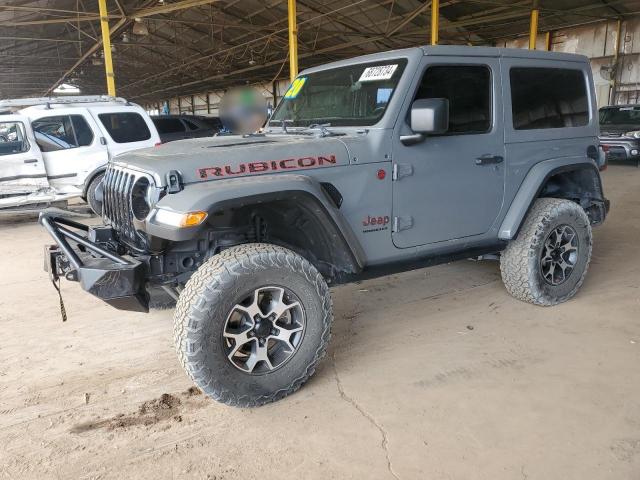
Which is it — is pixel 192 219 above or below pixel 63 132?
below

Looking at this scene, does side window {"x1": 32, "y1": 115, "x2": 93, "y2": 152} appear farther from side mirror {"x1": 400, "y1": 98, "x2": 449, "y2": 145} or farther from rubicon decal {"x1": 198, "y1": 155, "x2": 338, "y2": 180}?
side mirror {"x1": 400, "y1": 98, "x2": 449, "y2": 145}

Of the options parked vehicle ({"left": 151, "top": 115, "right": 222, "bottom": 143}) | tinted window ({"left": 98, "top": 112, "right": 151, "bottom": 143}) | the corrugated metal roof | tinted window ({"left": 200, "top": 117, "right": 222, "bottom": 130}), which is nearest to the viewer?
tinted window ({"left": 98, "top": 112, "right": 151, "bottom": 143})

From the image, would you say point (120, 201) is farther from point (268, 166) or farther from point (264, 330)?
point (264, 330)

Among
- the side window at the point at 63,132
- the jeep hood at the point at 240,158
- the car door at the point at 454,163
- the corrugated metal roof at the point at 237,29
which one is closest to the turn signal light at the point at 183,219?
the jeep hood at the point at 240,158

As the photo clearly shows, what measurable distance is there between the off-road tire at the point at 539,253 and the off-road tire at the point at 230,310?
1.75 meters

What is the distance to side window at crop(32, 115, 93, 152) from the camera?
294 inches

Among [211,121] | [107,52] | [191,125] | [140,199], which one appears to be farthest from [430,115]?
[107,52]

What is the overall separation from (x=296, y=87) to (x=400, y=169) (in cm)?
132

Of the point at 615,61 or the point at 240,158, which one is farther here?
the point at 615,61

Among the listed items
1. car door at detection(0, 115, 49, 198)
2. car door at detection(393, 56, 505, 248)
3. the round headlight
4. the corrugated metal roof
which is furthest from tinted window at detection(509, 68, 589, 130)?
the corrugated metal roof

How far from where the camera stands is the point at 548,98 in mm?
3746

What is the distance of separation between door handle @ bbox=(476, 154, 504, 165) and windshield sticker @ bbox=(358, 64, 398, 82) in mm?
831

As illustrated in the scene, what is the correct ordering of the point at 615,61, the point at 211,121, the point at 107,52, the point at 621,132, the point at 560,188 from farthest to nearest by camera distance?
the point at 615,61, the point at 621,132, the point at 211,121, the point at 107,52, the point at 560,188

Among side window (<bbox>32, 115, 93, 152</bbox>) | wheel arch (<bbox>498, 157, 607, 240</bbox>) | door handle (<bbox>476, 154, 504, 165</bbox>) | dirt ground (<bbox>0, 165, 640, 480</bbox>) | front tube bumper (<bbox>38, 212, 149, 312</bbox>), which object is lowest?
dirt ground (<bbox>0, 165, 640, 480</bbox>)
